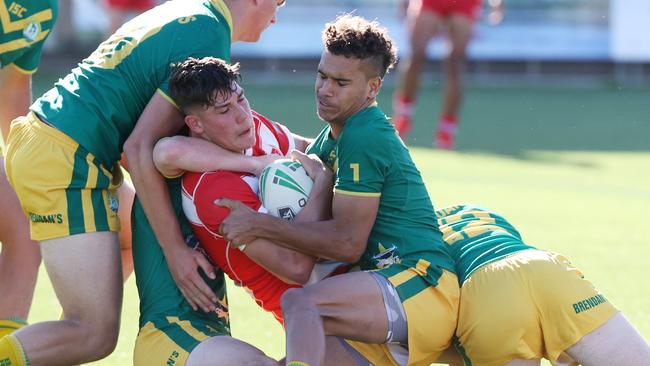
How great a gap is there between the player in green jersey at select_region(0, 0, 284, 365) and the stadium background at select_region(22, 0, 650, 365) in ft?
2.72

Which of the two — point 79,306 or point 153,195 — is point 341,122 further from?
point 79,306

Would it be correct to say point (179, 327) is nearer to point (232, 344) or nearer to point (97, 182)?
point (232, 344)

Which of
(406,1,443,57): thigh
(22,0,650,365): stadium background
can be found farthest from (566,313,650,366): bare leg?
(406,1,443,57): thigh

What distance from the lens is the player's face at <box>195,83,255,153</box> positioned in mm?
3998

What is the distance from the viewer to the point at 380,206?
13.0ft

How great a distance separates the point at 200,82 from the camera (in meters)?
3.93

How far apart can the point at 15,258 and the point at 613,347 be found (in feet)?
7.97

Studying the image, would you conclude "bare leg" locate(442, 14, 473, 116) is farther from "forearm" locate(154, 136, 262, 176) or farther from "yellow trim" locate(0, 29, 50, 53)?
"forearm" locate(154, 136, 262, 176)

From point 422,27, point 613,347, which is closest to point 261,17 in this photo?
point 613,347

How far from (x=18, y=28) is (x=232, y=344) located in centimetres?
181

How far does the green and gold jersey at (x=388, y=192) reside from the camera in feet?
12.7

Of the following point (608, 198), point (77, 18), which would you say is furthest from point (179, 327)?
point (77, 18)

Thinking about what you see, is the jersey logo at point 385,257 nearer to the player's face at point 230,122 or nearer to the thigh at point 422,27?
the player's face at point 230,122

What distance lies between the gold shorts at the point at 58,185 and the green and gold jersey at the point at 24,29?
759 millimetres
